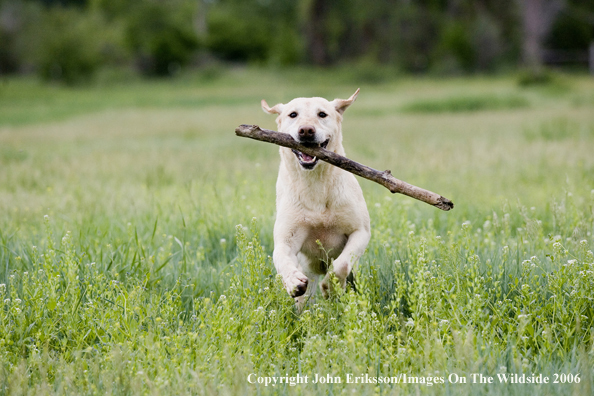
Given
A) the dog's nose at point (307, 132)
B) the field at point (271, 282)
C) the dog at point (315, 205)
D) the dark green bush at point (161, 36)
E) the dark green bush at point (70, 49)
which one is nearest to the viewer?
the field at point (271, 282)

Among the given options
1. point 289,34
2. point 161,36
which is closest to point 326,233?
point 161,36

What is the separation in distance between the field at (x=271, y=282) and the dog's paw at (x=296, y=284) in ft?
0.53

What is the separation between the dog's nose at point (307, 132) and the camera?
156 inches

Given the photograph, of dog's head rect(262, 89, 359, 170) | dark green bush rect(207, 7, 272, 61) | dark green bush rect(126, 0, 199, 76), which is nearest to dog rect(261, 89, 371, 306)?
dog's head rect(262, 89, 359, 170)

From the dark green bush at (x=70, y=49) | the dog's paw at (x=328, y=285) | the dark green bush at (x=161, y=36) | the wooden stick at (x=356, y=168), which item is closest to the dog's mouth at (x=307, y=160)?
the wooden stick at (x=356, y=168)

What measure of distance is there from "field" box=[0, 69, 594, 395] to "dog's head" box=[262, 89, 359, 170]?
73 centimetres

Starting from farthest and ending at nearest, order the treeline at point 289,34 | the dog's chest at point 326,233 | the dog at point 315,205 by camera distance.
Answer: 1. the treeline at point 289,34
2. the dog's chest at point 326,233
3. the dog at point 315,205

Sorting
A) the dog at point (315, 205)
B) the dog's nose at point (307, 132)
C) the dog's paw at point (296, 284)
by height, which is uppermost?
the dog's nose at point (307, 132)

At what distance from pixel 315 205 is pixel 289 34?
4989cm

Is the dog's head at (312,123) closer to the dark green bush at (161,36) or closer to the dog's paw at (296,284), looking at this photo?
the dog's paw at (296,284)

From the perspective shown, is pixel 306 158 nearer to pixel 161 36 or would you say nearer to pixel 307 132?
pixel 307 132

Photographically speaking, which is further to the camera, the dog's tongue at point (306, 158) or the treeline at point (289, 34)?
the treeline at point (289, 34)

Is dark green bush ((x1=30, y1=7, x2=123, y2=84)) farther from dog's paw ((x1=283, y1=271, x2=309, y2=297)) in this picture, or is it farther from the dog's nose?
dog's paw ((x1=283, y1=271, x2=309, y2=297))

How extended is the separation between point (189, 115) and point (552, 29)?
116 ft
